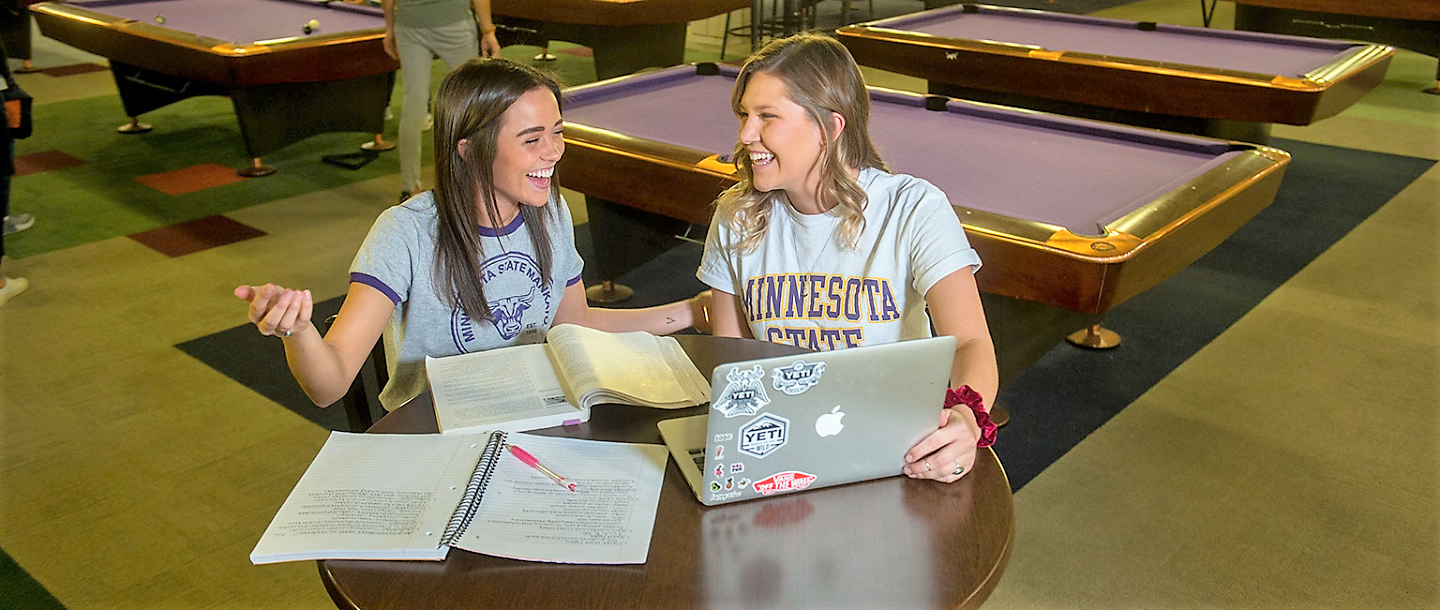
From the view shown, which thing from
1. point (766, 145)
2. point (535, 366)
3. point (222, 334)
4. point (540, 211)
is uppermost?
point (766, 145)

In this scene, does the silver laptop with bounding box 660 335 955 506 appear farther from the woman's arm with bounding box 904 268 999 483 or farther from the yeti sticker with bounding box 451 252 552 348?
the yeti sticker with bounding box 451 252 552 348

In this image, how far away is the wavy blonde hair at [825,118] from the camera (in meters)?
1.59

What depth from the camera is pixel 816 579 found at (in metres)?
1.05

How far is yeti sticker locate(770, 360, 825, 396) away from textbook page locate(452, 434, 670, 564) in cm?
22

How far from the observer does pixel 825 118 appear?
161cm

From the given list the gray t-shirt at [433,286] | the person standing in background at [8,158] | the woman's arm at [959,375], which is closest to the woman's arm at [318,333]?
the gray t-shirt at [433,286]

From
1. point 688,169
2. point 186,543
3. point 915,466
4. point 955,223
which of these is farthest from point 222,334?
point 915,466

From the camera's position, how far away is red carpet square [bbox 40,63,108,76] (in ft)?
21.2

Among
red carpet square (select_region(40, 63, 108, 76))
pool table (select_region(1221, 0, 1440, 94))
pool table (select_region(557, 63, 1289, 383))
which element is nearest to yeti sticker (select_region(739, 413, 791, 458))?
pool table (select_region(557, 63, 1289, 383))

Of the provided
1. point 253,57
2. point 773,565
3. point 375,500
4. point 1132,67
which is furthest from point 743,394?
point 253,57

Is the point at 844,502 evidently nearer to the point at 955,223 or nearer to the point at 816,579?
the point at 816,579

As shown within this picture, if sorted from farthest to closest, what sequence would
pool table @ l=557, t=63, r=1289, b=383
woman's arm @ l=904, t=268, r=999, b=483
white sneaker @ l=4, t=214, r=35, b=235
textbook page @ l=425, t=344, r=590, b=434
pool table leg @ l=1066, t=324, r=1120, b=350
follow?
white sneaker @ l=4, t=214, r=35, b=235 → pool table leg @ l=1066, t=324, r=1120, b=350 → pool table @ l=557, t=63, r=1289, b=383 → textbook page @ l=425, t=344, r=590, b=434 → woman's arm @ l=904, t=268, r=999, b=483

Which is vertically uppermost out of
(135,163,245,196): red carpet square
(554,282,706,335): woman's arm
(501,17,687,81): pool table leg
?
(554,282,706,335): woman's arm

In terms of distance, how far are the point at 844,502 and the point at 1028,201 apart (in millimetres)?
1267
